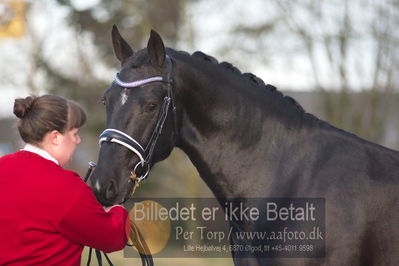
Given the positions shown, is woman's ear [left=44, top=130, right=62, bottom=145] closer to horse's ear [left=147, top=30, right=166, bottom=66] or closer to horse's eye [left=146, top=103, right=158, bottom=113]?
horse's eye [left=146, top=103, right=158, bottom=113]

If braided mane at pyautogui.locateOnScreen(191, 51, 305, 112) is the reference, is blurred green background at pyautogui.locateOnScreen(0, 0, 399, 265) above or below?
above

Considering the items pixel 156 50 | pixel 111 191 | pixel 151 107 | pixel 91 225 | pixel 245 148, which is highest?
pixel 156 50

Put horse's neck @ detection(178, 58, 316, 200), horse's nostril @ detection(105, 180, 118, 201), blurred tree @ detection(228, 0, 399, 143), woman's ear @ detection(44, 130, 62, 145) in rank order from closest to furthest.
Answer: woman's ear @ detection(44, 130, 62, 145)
horse's nostril @ detection(105, 180, 118, 201)
horse's neck @ detection(178, 58, 316, 200)
blurred tree @ detection(228, 0, 399, 143)

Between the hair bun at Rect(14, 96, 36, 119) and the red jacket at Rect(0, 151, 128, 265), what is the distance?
21cm

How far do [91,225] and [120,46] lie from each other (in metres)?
1.36

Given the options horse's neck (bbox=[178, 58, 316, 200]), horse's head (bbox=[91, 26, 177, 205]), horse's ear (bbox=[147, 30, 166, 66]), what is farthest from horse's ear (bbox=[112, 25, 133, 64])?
horse's neck (bbox=[178, 58, 316, 200])

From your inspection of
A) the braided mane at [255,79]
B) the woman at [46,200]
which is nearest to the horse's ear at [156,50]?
the braided mane at [255,79]

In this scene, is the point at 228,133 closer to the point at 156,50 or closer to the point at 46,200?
the point at 156,50

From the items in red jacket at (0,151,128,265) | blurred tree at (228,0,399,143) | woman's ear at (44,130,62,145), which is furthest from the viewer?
blurred tree at (228,0,399,143)

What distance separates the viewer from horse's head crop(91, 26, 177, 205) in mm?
3016

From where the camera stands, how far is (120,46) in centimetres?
354

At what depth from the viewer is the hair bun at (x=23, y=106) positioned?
2.65m

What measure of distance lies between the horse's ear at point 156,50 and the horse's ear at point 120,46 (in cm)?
29

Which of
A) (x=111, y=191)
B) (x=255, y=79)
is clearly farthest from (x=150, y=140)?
(x=255, y=79)
